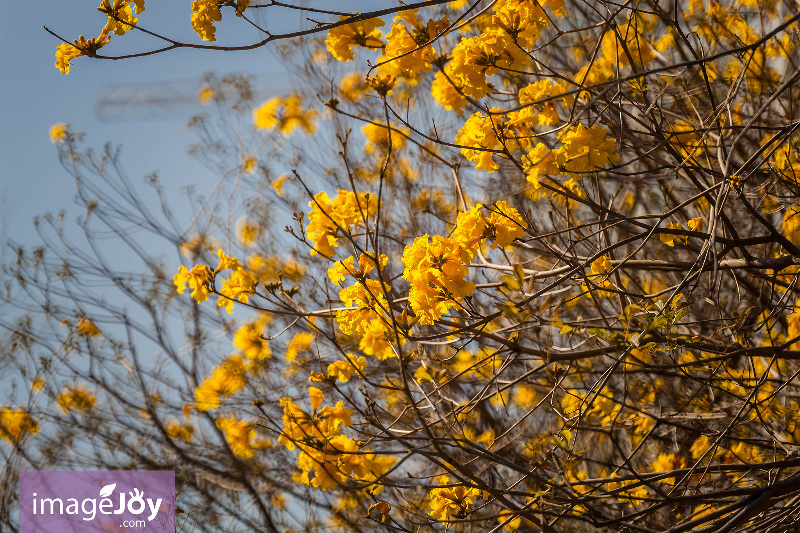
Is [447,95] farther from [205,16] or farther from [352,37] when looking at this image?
[205,16]

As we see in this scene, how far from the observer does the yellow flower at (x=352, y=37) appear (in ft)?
7.08

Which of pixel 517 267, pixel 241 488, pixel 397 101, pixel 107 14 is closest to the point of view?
pixel 517 267

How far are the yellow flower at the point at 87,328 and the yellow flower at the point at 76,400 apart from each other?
510mm

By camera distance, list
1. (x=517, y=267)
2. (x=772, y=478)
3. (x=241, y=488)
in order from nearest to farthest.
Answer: (x=517, y=267) → (x=772, y=478) → (x=241, y=488)

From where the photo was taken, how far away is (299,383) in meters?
4.27

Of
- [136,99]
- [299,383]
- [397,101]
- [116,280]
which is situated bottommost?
[299,383]

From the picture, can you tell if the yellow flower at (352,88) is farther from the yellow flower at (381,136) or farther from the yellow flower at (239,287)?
the yellow flower at (239,287)

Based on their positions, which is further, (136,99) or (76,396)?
(76,396)

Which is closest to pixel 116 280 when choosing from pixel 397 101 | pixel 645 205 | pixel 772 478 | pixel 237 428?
pixel 237 428

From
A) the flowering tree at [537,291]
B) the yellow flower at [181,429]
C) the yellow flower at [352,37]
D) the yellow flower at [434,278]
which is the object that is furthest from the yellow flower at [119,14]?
the yellow flower at [181,429]

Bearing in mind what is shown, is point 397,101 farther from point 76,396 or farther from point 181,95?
point 76,396

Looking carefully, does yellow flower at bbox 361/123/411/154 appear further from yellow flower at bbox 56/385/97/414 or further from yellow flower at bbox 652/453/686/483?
yellow flower at bbox 56/385/97/414

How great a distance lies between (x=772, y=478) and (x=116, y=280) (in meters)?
4.31

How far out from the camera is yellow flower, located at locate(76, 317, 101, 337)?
4617mm
